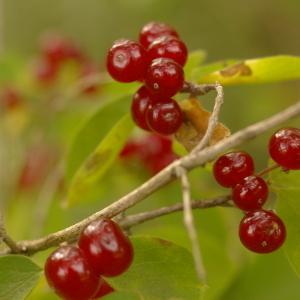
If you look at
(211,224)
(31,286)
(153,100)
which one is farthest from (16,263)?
(211,224)

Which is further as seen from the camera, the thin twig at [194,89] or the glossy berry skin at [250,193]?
the thin twig at [194,89]

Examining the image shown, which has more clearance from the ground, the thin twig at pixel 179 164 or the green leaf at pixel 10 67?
the thin twig at pixel 179 164

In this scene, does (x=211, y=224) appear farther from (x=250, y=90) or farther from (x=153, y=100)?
(x=250, y=90)

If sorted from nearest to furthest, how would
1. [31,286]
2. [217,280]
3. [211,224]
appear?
[31,286], [217,280], [211,224]

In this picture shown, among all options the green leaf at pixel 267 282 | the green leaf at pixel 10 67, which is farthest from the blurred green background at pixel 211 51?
the green leaf at pixel 10 67

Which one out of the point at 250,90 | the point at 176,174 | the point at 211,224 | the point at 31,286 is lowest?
the point at 250,90

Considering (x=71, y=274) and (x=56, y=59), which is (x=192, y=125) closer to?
(x=71, y=274)

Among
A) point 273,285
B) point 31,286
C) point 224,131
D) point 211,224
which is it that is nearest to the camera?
point 31,286

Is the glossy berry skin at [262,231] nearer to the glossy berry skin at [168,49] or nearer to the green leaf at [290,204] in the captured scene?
the green leaf at [290,204]

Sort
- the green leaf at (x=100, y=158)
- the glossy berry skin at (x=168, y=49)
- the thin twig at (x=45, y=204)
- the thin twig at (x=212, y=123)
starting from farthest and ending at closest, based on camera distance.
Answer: the thin twig at (x=45, y=204)
the green leaf at (x=100, y=158)
the glossy berry skin at (x=168, y=49)
the thin twig at (x=212, y=123)
